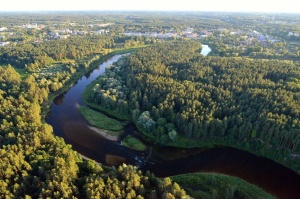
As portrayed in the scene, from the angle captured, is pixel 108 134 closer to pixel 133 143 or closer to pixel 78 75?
pixel 133 143

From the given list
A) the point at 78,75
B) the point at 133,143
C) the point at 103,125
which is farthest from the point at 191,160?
the point at 78,75

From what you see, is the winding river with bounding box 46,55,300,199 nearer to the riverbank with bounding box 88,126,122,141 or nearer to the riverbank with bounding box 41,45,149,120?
the riverbank with bounding box 88,126,122,141

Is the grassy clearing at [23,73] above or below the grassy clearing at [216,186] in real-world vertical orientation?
above

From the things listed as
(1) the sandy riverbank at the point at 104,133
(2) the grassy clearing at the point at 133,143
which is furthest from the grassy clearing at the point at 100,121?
(2) the grassy clearing at the point at 133,143

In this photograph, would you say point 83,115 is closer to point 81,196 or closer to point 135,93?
point 135,93

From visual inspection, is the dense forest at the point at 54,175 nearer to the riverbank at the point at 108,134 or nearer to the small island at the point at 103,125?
the riverbank at the point at 108,134
